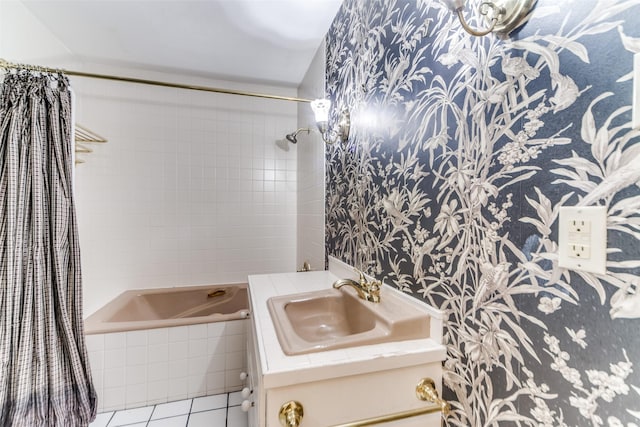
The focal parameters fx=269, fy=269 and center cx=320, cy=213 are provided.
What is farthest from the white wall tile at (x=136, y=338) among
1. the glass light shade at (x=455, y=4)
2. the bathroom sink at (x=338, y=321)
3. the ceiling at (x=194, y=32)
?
the glass light shade at (x=455, y=4)

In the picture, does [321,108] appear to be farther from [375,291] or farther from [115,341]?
[115,341]

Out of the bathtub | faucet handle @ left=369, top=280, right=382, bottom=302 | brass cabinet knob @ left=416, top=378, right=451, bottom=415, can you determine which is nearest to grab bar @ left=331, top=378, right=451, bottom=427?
brass cabinet knob @ left=416, top=378, right=451, bottom=415

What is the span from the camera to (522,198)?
587 mm

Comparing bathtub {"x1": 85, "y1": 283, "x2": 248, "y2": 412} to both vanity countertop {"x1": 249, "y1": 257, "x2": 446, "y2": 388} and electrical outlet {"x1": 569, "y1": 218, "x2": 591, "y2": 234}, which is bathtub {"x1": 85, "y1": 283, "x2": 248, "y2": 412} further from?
electrical outlet {"x1": 569, "y1": 218, "x2": 591, "y2": 234}

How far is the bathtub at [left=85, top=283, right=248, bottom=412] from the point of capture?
5.39ft

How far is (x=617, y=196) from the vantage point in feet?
1.44

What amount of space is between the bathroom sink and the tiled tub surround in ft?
2.98

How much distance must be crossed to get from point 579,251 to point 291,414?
0.71m

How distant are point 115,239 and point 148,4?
5.88 feet

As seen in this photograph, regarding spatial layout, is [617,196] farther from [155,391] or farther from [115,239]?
[115,239]

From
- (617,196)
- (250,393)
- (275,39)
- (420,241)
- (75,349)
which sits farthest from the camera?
(275,39)

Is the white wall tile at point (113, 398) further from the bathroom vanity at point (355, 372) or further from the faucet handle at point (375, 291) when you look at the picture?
the faucet handle at point (375, 291)

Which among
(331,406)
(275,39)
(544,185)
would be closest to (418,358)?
(331,406)

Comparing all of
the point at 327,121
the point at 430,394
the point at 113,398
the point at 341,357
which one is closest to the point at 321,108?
the point at 327,121
